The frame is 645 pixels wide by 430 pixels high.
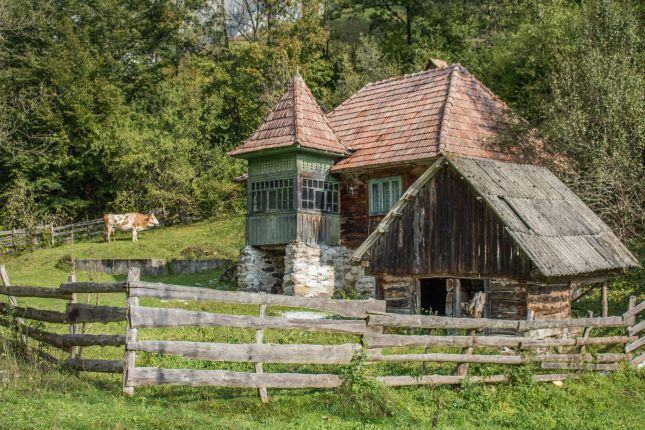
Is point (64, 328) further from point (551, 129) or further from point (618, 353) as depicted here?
point (551, 129)

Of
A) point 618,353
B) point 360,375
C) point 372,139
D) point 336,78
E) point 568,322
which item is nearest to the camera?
point 360,375

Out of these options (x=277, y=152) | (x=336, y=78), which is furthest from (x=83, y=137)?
(x=277, y=152)

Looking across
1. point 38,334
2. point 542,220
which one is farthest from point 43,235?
point 38,334

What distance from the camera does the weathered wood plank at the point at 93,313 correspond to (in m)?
10.2

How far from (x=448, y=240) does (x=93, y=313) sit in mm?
10324

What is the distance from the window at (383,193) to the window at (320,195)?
1.43 metres

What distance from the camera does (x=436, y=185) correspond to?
1911 cm

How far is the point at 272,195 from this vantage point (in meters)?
26.4

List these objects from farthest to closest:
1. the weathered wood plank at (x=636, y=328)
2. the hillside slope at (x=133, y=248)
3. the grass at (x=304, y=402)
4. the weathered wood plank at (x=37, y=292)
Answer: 1. the hillside slope at (x=133, y=248)
2. the weathered wood plank at (x=636, y=328)
3. the weathered wood plank at (x=37, y=292)
4. the grass at (x=304, y=402)

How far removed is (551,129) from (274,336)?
14163 mm

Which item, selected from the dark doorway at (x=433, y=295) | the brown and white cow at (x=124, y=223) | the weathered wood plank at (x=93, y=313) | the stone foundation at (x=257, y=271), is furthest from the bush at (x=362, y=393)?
the brown and white cow at (x=124, y=223)

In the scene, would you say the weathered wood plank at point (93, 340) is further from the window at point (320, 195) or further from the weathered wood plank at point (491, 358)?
the window at point (320, 195)

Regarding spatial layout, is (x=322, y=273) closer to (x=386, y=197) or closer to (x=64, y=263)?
(x=386, y=197)

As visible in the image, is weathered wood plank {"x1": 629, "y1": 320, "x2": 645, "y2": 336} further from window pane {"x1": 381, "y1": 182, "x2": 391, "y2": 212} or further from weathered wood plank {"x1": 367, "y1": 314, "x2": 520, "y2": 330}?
window pane {"x1": 381, "y1": 182, "x2": 391, "y2": 212}
